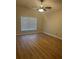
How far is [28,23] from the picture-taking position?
8.04 metres

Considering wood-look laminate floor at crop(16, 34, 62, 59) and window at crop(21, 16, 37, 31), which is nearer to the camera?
wood-look laminate floor at crop(16, 34, 62, 59)

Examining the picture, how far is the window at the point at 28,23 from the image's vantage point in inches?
303

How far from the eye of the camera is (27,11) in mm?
7648

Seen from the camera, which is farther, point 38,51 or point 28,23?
point 28,23

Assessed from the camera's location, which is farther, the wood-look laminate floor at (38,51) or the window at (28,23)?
the window at (28,23)

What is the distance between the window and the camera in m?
7.70

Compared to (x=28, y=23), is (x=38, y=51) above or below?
below

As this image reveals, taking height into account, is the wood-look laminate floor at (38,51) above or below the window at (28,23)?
below

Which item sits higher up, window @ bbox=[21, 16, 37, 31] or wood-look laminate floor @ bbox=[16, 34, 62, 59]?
window @ bbox=[21, 16, 37, 31]

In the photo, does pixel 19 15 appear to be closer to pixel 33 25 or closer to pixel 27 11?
pixel 27 11
